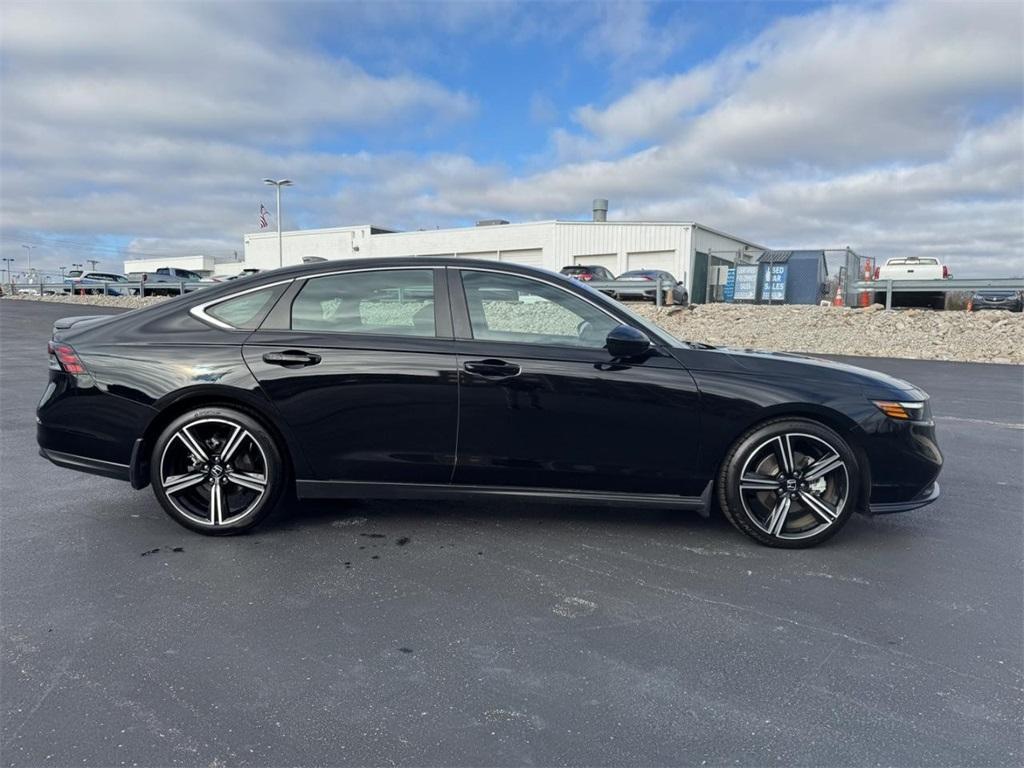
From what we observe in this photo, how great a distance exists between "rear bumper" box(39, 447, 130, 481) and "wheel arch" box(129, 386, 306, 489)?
0.26ft

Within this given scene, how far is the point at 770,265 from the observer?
21703mm

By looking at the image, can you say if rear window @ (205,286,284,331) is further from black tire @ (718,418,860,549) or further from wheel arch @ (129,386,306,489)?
black tire @ (718,418,860,549)

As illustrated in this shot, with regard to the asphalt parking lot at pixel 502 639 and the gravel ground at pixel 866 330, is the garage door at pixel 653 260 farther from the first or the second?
the asphalt parking lot at pixel 502 639

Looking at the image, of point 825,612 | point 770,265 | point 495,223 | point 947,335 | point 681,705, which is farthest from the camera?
point 495,223

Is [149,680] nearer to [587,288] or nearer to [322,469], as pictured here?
[322,469]

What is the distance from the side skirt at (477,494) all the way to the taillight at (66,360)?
144 cm

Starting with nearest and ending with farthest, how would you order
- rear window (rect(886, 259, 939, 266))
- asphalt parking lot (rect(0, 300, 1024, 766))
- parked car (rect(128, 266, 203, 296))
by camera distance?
asphalt parking lot (rect(0, 300, 1024, 766)) < rear window (rect(886, 259, 939, 266)) < parked car (rect(128, 266, 203, 296))

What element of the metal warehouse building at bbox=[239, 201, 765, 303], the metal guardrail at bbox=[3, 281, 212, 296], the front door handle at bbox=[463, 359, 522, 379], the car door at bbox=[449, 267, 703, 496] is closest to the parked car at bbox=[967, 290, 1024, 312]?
the metal warehouse building at bbox=[239, 201, 765, 303]

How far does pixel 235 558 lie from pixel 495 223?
38254 millimetres

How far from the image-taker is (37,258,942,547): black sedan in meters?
3.66

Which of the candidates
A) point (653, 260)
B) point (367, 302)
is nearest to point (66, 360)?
point (367, 302)

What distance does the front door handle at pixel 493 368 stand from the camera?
364cm

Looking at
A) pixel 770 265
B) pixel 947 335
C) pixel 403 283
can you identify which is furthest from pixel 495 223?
pixel 403 283

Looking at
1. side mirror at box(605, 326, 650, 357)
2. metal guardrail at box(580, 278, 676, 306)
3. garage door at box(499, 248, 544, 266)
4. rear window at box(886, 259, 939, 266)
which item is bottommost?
side mirror at box(605, 326, 650, 357)
